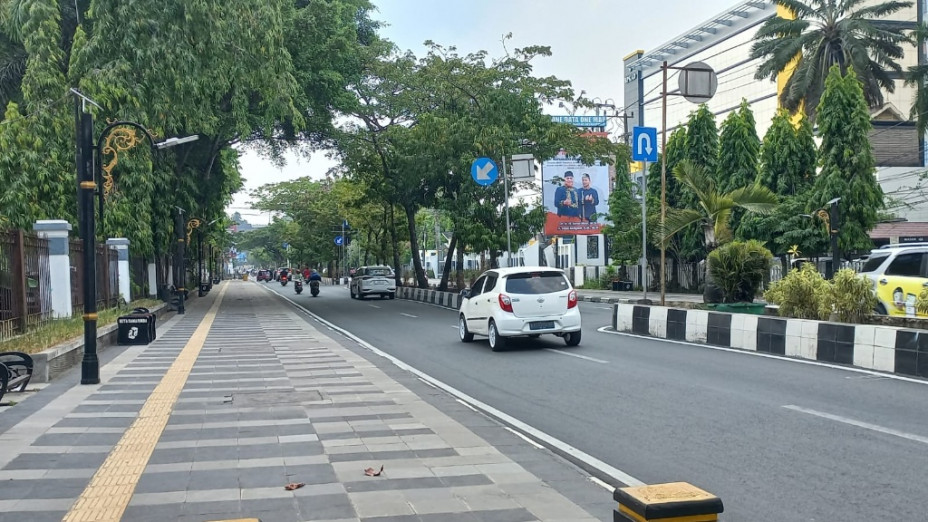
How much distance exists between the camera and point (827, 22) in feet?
123

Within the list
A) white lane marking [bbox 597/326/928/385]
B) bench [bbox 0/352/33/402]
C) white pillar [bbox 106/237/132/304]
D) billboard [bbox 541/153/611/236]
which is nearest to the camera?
bench [bbox 0/352/33/402]

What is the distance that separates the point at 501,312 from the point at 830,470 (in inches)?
372

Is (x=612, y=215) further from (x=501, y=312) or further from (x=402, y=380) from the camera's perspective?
(x=402, y=380)

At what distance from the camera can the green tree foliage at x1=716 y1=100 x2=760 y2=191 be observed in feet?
127

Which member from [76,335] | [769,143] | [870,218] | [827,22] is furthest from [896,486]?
[827,22]

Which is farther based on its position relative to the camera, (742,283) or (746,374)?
(742,283)

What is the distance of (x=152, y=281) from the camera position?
33.9m

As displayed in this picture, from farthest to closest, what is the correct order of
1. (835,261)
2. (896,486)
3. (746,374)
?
(835,261) → (746,374) → (896,486)

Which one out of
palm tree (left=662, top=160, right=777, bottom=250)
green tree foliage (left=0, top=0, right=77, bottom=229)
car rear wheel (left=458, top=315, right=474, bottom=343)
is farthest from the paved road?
green tree foliage (left=0, top=0, right=77, bottom=229)

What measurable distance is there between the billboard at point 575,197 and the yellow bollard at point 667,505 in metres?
52.3

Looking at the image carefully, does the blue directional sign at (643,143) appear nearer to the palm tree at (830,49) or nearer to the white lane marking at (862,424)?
the white lane marking at (862,424)

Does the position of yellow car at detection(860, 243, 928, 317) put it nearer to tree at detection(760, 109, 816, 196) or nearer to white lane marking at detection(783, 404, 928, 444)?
white lane marking at detection(783, 404, 928, 444)

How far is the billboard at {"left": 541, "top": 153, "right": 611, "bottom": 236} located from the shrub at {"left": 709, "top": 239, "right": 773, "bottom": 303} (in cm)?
3817

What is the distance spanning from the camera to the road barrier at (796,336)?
439 inches
